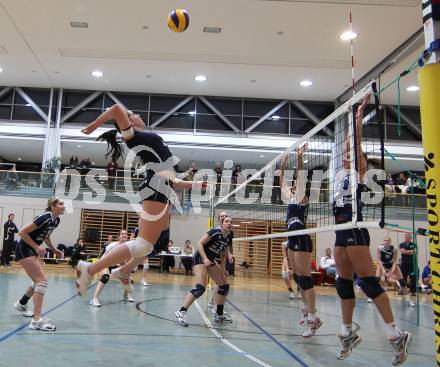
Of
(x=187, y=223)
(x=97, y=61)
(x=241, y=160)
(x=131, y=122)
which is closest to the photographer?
(x=131, y=122)

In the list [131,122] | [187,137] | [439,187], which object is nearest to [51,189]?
[187,137]

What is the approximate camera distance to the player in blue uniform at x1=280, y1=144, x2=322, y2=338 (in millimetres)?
5582

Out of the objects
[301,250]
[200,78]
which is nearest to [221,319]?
[301,250]

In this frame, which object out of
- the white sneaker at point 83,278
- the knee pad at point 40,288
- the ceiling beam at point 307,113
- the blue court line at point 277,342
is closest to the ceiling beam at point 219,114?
the ceiling beam at point 307,113

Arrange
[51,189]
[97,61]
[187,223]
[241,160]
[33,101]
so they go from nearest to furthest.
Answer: [97,61] → [51,189] → [187,223] → [33,101] → [241,160]

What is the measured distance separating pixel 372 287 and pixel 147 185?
2.36 m

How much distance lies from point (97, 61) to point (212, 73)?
185 inches

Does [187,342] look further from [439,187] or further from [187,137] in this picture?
[187,137]

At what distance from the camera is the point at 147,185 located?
12.5ft

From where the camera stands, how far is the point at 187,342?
4.95m

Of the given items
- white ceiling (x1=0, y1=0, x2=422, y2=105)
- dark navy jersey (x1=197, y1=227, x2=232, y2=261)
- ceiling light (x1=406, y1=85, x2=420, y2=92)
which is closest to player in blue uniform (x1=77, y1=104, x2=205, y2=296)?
dark navy jersey (x1=197, y1=227, x2=232, y2=261)

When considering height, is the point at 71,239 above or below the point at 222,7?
below

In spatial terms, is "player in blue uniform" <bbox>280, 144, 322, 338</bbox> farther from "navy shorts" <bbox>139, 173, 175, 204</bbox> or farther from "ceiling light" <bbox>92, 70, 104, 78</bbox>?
"ceiling light" <bbox>92, 70, 104, 78</bbox>

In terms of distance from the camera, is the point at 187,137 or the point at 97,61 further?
the point at 187,137
